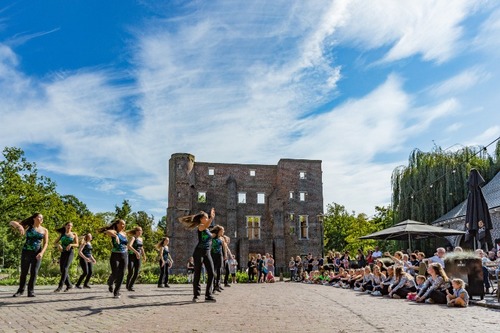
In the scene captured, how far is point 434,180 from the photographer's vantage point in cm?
3042

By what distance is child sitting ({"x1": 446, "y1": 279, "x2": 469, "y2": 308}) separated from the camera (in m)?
9.98

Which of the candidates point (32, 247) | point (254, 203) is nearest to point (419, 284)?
point (32, 247)

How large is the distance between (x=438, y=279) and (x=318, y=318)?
4.80 meters

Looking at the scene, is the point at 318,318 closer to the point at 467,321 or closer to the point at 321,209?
the point at 467,321

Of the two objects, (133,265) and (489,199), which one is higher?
(489,199)

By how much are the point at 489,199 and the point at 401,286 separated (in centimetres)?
1366

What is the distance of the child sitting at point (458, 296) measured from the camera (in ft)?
32.7

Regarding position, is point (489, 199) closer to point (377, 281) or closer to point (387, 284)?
point (377, 281)

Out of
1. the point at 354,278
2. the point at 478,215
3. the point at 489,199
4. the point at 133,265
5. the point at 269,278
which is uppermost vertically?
the point at 489,199

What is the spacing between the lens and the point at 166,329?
6.27m

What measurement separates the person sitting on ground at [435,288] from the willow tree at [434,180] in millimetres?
18709

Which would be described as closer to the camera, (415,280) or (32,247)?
(32,247)

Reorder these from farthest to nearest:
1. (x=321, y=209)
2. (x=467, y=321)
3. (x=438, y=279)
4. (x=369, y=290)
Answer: (x=321, y=209)
(x=369, y=290)
(x=438, y=279)
(x=467, y=321)

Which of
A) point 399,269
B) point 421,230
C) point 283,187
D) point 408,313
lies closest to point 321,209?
point 283,187
